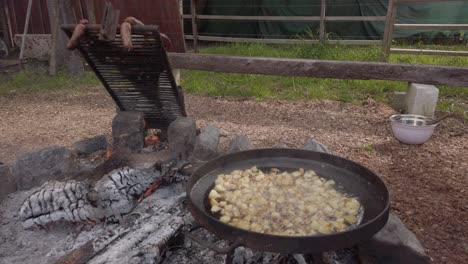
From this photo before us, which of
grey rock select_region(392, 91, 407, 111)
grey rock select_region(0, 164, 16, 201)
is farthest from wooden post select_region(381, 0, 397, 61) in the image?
grey rock select_region(0, 164, 16, 201)

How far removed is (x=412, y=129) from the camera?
4137 mm

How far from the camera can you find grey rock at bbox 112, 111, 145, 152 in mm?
3594

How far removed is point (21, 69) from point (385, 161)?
25.9 ft

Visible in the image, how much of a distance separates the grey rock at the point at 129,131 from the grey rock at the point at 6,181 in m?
0.90

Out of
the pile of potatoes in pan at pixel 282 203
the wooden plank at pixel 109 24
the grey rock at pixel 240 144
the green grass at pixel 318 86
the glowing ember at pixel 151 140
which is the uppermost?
the wooden plank at pixel 109 24

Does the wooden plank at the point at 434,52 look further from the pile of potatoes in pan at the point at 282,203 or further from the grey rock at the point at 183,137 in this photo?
the pile of potatoes in pan at the point at 282,203

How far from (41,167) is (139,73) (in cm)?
114

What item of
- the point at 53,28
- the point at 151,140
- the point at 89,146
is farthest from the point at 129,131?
the point at 53,28

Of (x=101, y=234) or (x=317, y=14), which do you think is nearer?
(x=101, y=234)

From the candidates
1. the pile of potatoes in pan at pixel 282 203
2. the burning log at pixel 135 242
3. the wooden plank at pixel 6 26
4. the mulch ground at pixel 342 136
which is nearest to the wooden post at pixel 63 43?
the mulch ground at pixel 342 136

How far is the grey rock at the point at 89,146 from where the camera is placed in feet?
12.5

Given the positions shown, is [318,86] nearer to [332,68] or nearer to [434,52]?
[332,68]

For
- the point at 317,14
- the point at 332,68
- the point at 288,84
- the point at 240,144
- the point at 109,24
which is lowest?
the point at 288,84

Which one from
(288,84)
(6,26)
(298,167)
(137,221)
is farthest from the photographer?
(6,26)
